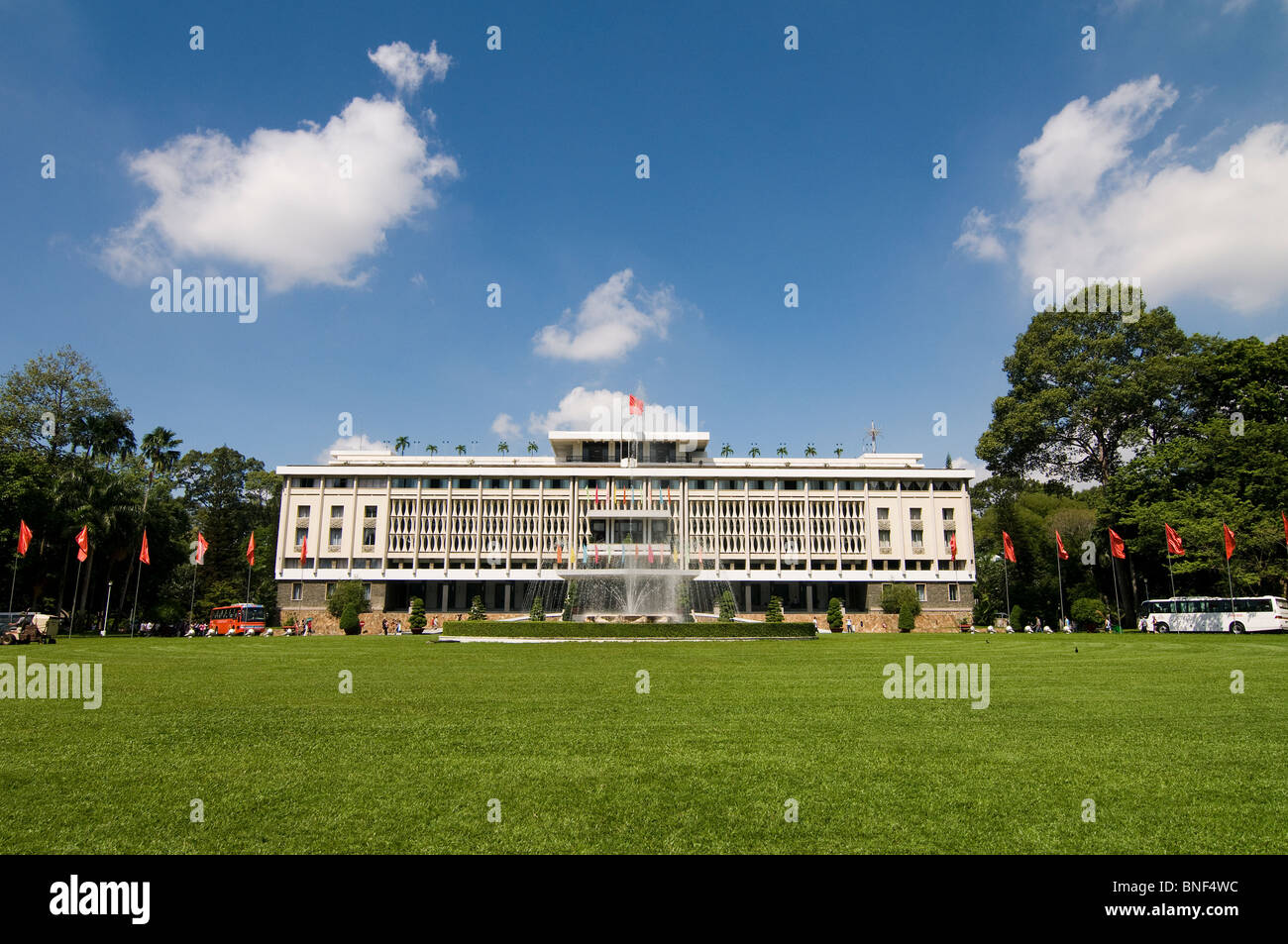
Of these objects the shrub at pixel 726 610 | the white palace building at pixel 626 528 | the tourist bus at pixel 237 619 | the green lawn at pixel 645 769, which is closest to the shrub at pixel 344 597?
the white palace building at pixel 626 528

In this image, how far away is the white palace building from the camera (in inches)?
2800

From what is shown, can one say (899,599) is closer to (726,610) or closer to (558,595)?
(726,610)

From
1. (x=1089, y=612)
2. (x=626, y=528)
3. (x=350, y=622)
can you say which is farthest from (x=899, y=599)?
(x=350, y=622)

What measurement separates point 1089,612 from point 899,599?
46.3 ft

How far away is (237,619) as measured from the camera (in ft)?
183

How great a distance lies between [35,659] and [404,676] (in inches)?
497

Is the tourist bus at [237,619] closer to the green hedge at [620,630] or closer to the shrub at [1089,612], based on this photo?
the green hedge at [620,630]

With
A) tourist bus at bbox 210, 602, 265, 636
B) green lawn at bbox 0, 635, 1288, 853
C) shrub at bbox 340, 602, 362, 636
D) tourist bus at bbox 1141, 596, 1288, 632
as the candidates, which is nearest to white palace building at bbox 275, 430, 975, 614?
shrub at bbox 340, 602, 362, 636

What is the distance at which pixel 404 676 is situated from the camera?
17.8 metres

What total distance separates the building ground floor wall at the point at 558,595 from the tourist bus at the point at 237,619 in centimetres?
1055

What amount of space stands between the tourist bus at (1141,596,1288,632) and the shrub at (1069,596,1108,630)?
4192 mm

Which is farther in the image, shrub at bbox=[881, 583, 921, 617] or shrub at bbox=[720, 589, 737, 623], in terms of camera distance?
shrub at bbox=[881, 583, 921, 617]

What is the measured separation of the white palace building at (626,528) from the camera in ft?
233

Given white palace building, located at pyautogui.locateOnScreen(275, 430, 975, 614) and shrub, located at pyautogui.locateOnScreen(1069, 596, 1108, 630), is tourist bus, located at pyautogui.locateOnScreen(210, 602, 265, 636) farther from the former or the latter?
shrub, located at pyautogui.locateOnScreen(1069, 596, 1108, 630)
